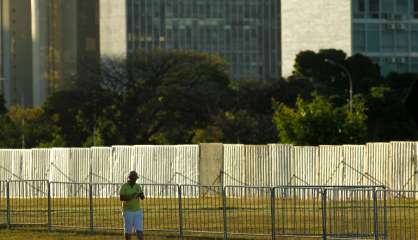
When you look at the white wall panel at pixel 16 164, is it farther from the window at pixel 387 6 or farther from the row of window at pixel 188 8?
the row of window at pixel 188 8

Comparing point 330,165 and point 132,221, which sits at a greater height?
point 132,221

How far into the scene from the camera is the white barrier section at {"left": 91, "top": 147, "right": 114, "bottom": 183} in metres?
61.5

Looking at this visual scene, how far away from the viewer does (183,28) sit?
641 feet

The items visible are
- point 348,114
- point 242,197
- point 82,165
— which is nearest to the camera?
point 242,197

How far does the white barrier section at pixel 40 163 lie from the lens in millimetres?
64125

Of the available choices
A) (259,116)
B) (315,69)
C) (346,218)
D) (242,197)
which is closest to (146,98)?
(259,116)

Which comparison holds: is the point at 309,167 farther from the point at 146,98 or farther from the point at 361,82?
the point at 361,82

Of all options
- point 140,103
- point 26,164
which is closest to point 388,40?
point 140,103

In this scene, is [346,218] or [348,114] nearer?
[346,218]

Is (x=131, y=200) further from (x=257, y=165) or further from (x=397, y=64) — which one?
(x=397, y=64)

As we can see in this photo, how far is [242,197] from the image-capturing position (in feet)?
120

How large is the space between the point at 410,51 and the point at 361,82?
24.3m

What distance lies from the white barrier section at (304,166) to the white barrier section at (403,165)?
4.07 metres

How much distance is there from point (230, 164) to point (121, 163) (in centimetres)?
548
